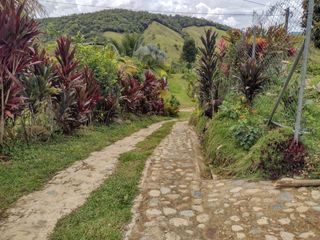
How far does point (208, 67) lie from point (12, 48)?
18.0ft

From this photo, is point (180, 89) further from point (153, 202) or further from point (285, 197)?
point (285, 197)

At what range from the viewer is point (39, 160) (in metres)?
6.52

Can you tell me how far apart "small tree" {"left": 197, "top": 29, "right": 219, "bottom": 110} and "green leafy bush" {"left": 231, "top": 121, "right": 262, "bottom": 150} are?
13.6 ft

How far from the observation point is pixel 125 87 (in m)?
14.3

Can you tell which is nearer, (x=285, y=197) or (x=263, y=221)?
(x=263, y=221)

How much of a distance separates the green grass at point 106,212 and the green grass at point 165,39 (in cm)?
6740

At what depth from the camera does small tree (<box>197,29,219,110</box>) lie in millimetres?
9922

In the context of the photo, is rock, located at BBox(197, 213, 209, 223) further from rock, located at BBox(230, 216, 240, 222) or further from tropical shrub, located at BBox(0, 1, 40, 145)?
tropical shrub, located at BBox(0, 1, 40, 145)

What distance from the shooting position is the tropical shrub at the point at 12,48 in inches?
235

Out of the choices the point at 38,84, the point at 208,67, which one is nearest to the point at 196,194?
the point at 38,84

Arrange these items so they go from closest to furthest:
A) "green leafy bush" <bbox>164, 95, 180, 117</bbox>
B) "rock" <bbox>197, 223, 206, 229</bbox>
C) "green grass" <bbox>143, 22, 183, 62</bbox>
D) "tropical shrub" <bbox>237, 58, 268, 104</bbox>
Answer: "rock" <bbox>197, 223, 206, 229</bbox>, "tropical shrub" <bbox>237, 58, 268, 104</bbox>, "green leafy bush" <bbox>164, 95, 180, 117</bbox>, "green grass" <bbox>143, 22, 183, 62</bbox>

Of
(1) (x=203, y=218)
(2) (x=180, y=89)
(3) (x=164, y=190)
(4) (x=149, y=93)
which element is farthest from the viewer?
(2) (x=180, y=89)

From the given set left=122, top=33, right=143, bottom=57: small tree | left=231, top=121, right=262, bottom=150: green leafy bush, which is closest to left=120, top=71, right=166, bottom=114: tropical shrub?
left=231, top=121, right=262, bottom=150: green leafy bush

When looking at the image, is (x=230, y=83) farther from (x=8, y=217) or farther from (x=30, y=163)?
(x=8, y=217)
